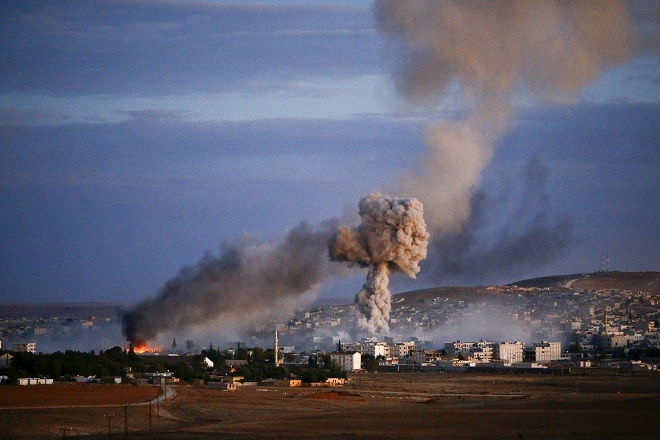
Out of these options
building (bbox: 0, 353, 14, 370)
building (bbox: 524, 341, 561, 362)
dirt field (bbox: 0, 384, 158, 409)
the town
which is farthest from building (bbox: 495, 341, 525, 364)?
dirt field (bbox: 0, 384, 158, 409)

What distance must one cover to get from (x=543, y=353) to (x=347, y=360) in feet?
86.5

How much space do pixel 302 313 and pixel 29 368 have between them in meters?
89.4

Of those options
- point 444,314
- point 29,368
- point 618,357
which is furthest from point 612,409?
point 444,314

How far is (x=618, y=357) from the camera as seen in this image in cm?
11725

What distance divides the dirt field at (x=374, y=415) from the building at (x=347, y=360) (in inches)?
717

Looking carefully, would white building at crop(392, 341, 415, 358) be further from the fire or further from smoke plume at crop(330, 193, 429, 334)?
the fire

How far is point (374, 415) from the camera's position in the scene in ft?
191

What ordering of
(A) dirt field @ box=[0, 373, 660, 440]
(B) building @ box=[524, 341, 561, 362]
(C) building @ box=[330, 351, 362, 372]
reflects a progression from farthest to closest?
1. (B) building @ box=[524, 341, 561, 362]
2. (C) building @ box=[330, 351, 362, 372]
3. (A) dirt field @ box=[0, 373, 660, 440]

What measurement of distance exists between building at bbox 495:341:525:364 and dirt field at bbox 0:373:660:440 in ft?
122

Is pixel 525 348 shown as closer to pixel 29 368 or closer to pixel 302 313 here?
pixel 302 313

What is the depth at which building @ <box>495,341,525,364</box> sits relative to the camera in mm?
115938

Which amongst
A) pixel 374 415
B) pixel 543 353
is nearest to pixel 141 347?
pixel 543 353

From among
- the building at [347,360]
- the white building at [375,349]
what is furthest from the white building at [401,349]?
the building at [347,360]

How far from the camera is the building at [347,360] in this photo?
9712 cm
